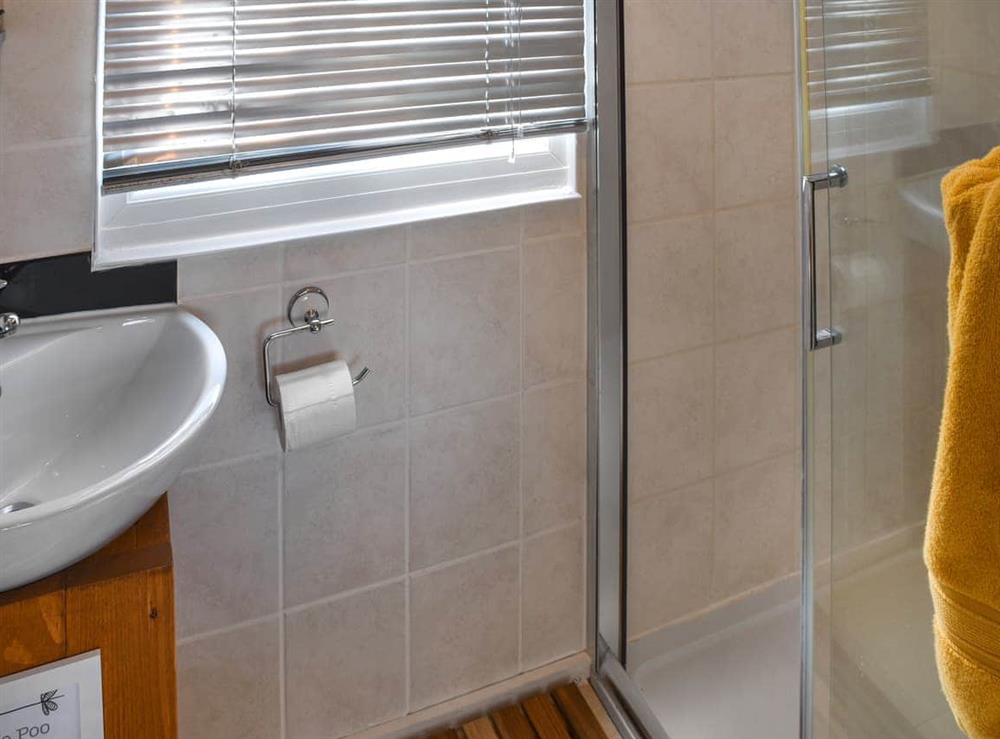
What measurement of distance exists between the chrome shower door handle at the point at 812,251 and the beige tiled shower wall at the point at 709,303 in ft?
2.02

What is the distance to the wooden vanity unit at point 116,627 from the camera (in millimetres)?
1122

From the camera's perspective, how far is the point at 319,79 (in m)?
1.56

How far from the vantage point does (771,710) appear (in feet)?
5.84

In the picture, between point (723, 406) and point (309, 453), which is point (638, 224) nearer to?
point (723, 406)

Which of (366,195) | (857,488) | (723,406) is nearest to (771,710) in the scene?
(723,406)

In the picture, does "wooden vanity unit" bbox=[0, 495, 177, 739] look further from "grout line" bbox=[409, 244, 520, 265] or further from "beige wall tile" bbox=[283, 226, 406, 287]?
"grout line" bbox=[409, 244, 520, 265]

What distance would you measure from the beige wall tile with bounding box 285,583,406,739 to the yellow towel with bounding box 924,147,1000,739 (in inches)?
41.9

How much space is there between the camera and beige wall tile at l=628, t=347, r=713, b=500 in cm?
187

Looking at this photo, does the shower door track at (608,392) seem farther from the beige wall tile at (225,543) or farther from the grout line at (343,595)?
the beige wall tile at (225,543)

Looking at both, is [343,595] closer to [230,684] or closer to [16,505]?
[230,684]

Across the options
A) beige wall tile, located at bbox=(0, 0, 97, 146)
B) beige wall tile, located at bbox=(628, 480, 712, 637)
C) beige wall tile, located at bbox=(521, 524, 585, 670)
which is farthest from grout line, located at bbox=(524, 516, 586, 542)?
beige wall tile, located at bbox=(0, 0, 97, 146)

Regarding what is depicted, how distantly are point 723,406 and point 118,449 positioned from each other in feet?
3.62

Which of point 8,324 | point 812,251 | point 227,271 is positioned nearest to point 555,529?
point 227,271

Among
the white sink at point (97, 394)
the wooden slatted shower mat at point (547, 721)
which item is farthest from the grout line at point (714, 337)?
the white sink at point (97, 394)
